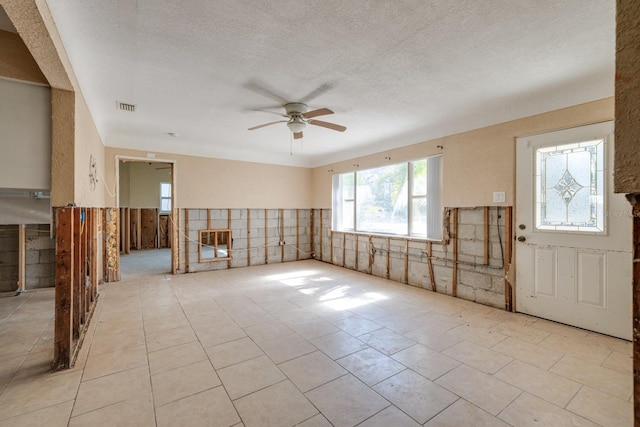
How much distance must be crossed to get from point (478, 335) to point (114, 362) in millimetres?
3402

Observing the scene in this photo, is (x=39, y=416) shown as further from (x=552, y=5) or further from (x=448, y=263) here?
(x=448, y=263)

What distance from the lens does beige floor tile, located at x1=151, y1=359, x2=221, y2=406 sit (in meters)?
2.03

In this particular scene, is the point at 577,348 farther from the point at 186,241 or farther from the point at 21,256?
the point at 21,256

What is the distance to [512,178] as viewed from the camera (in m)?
3.68

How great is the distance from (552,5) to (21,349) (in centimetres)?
505

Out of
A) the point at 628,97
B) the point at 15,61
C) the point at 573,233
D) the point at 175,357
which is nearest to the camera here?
the point at 628,97

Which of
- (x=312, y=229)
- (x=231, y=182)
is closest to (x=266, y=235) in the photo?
(x=312, y=229)

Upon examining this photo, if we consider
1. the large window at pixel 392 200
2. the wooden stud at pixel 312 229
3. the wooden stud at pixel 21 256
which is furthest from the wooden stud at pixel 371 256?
the wooden stud at pixel 21 256

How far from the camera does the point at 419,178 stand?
5.05 meters

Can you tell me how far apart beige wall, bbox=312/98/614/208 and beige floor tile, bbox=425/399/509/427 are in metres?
2.72

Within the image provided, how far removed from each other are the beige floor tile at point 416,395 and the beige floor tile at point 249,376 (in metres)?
0.79

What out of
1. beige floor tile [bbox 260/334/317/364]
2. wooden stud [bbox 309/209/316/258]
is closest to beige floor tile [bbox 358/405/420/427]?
beige floor tile [bbox 260/334/317/364]

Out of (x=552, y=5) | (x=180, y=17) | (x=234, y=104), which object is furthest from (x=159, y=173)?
(x=552, y=5)

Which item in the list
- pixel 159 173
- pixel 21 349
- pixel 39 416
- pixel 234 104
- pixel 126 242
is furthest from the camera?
pixel 159 173
